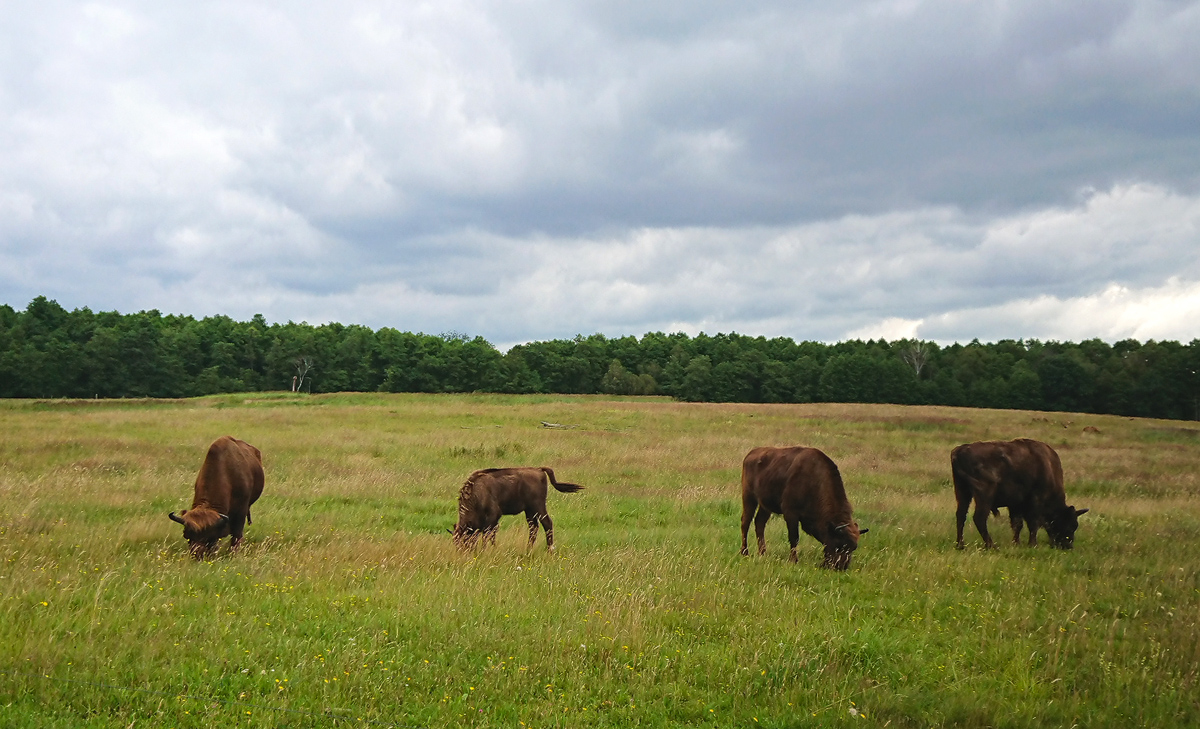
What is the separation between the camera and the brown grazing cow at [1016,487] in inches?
486

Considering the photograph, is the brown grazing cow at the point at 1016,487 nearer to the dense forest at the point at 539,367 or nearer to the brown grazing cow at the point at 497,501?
the brown grazing cow at the point at 497,501

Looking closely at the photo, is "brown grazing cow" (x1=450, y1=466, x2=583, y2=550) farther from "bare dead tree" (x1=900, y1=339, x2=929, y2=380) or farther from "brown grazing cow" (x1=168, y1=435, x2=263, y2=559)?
"bare dead tree" (x1=900, y1=339, x2=929, y2=380)

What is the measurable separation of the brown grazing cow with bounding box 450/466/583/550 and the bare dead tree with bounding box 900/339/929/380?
98.0 metres

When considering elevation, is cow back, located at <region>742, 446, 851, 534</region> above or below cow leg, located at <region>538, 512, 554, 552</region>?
above

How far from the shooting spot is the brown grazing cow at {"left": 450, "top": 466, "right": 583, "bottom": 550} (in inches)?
442

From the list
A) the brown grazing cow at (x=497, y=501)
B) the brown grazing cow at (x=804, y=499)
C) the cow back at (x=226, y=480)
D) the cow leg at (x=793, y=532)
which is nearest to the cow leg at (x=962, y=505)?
the brown grazing cow at (x=804, y=499)

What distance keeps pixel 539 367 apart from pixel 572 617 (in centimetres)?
9963

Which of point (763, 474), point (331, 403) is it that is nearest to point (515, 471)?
point (763, 474)

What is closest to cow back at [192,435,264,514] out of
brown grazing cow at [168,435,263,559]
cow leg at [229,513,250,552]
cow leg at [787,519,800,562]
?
brown grazing cow at [168,435,263,559]

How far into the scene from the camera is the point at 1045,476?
40.6 feet

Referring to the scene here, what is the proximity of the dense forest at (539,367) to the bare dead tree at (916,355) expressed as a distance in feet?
0.67

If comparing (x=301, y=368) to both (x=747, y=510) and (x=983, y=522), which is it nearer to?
(x=747, y=510)

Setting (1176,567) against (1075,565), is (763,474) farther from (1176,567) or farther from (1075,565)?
(1176,567)

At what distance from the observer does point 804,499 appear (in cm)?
1070
